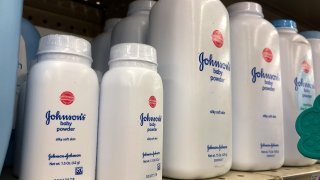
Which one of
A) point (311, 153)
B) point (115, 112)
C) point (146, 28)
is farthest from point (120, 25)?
point (311, 153)

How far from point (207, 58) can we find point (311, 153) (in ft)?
0.78

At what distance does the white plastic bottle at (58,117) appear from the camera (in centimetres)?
40

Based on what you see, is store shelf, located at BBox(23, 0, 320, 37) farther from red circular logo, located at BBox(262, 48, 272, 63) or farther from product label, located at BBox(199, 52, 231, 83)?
product label, located at BBox(199, 52, 231, 83)

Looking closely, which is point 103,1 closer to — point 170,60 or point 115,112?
point 170,60

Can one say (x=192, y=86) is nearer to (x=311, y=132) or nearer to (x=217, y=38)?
(x=217, y=38)

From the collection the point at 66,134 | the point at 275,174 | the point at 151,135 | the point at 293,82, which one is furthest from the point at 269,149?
the point at 66,134

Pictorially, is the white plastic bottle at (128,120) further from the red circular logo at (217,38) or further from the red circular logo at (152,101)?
the red circular logo at (217,38)

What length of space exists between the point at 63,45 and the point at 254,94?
0.38 m

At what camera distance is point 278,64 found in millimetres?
704

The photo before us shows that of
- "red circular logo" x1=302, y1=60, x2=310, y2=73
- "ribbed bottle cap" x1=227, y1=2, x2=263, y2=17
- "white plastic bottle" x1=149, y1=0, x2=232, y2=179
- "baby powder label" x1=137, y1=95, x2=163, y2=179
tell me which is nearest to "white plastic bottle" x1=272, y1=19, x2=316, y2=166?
"red circular logo" x1=302, y1=60, x2=310, y2=73

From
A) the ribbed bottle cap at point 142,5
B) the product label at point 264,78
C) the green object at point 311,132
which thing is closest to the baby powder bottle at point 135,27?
the ribbed bottle cap at point 142,5

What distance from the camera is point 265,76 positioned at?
668 millimetres

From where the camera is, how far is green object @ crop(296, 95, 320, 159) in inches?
22.9

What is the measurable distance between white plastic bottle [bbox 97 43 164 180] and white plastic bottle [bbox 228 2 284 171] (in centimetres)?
24
